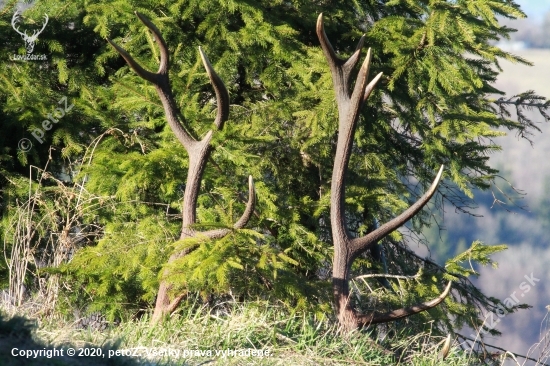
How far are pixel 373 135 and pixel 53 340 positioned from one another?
5.75 metres

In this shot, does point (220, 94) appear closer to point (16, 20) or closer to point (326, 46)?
point (326, 46)

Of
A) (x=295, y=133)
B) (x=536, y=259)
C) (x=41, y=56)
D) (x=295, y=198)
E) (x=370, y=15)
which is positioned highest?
(x=370, y=15)

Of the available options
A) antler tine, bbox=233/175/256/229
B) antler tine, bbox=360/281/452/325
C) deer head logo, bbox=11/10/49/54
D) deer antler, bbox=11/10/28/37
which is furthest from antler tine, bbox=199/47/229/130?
deer antler, bbox=11/10/28/37

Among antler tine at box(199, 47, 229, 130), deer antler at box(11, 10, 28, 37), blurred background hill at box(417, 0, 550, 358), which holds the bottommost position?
blurred background hill at box(417, 0, 550, 358)

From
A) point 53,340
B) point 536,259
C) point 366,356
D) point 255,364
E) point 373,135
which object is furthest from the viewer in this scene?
point 536,259

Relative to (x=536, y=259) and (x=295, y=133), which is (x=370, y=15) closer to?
(x=295, y=133)

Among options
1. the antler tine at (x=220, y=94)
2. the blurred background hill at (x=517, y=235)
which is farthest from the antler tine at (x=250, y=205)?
the blurred background hill at (x=517, y=235)

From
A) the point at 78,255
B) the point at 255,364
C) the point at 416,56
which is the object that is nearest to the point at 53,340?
the point at 255,364

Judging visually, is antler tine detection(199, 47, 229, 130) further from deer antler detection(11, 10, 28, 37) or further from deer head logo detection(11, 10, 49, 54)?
deer antler detection(11, 10, 28, 37)

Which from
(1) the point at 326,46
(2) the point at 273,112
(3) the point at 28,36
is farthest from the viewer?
(3) the point at 28,36

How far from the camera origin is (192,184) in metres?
5.95

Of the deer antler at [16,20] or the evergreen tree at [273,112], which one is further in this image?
the deer antler at [16,20]

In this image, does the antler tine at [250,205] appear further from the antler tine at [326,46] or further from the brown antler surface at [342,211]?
the antler tine at [326,46]

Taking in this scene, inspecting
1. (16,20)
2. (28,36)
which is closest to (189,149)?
(28,36)
